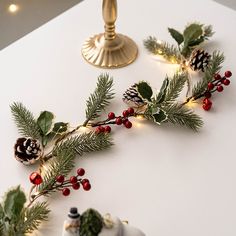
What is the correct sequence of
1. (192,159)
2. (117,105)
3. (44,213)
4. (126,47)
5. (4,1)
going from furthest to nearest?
(4,1) < (126,47) < (117,105) < (192,159) < (44,213)

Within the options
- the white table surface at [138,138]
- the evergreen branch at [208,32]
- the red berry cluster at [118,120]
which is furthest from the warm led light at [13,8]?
the red berry cluster at [118,120]

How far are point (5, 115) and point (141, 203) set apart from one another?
328 mm

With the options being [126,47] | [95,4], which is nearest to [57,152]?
[126,47]

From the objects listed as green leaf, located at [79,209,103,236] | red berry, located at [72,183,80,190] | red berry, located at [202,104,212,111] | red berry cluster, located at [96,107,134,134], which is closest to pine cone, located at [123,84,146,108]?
red berry cluster, located at [96,107,134,134]

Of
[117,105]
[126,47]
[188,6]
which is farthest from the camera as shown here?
[188,6]

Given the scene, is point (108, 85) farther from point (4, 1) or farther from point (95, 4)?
point (4, 1)

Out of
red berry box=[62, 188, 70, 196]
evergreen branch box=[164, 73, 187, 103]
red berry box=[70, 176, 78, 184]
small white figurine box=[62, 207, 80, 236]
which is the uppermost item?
evergreen branch box=[164, 73, 187, 103]

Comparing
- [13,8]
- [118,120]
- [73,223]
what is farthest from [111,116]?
[13,8]

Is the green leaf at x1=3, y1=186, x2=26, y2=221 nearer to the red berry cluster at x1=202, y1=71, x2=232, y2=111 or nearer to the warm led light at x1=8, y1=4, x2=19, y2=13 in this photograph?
the red berry cluster at x1=202, y1=71, x2=232, y2=111

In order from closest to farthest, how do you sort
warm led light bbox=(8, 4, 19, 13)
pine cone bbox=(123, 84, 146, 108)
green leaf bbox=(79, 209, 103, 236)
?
green leaf bbox=(79, 209, 103, 236)
pine cone bbox=(123, 84, 146, 108)
warm led light bbox=(8, 4, 19, 13)

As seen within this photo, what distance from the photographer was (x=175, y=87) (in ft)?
3.01

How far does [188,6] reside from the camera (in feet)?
3.92

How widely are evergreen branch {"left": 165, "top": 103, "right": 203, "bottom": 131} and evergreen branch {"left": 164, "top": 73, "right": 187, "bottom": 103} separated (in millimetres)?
22

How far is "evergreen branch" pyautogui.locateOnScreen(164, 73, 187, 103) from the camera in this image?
0.91 meters
